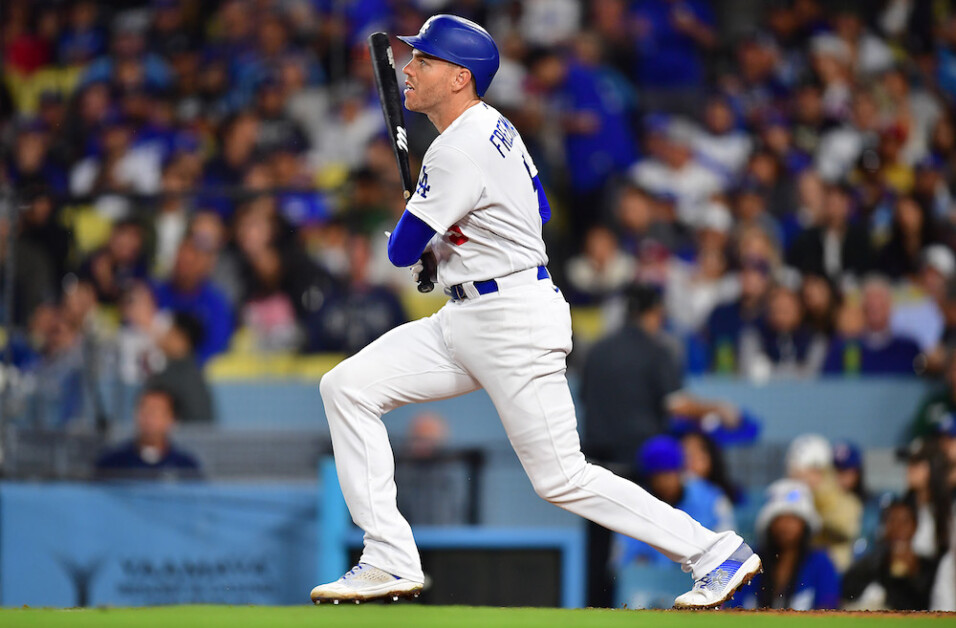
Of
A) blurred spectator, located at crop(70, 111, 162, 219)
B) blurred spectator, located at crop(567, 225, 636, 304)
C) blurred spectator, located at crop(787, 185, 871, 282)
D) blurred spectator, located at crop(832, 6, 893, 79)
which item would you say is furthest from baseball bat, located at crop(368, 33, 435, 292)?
blurred spectator, located at crop(832, 6, 893, 79)

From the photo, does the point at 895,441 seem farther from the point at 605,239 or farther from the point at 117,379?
the point at 117,379

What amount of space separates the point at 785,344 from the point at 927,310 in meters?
0.97

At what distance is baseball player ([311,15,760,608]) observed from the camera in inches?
156

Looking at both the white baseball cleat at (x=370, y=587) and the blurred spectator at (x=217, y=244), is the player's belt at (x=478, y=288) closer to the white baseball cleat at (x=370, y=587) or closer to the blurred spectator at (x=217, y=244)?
the white baseball cleat at (x=370, y=587)

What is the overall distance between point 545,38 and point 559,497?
6891 mm

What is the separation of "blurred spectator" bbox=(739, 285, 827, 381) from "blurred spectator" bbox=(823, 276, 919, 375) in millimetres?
93

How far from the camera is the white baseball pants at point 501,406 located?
4.00 m

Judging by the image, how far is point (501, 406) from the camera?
13.3ft

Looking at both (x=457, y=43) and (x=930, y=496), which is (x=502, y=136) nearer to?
(x=457, y=43)

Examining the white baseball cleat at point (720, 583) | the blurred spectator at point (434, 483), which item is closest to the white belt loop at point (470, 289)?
the white baseball cleat at point (720, 583)

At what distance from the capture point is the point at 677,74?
35.2ft

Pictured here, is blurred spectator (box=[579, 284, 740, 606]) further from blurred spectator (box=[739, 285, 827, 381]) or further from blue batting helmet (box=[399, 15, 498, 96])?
blue batting helmet (box=[399, 15, 498, 96])

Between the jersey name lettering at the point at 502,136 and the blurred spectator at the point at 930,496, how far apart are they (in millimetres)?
3496

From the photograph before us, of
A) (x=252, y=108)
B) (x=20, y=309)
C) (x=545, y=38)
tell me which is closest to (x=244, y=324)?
(x=20, y=309)
